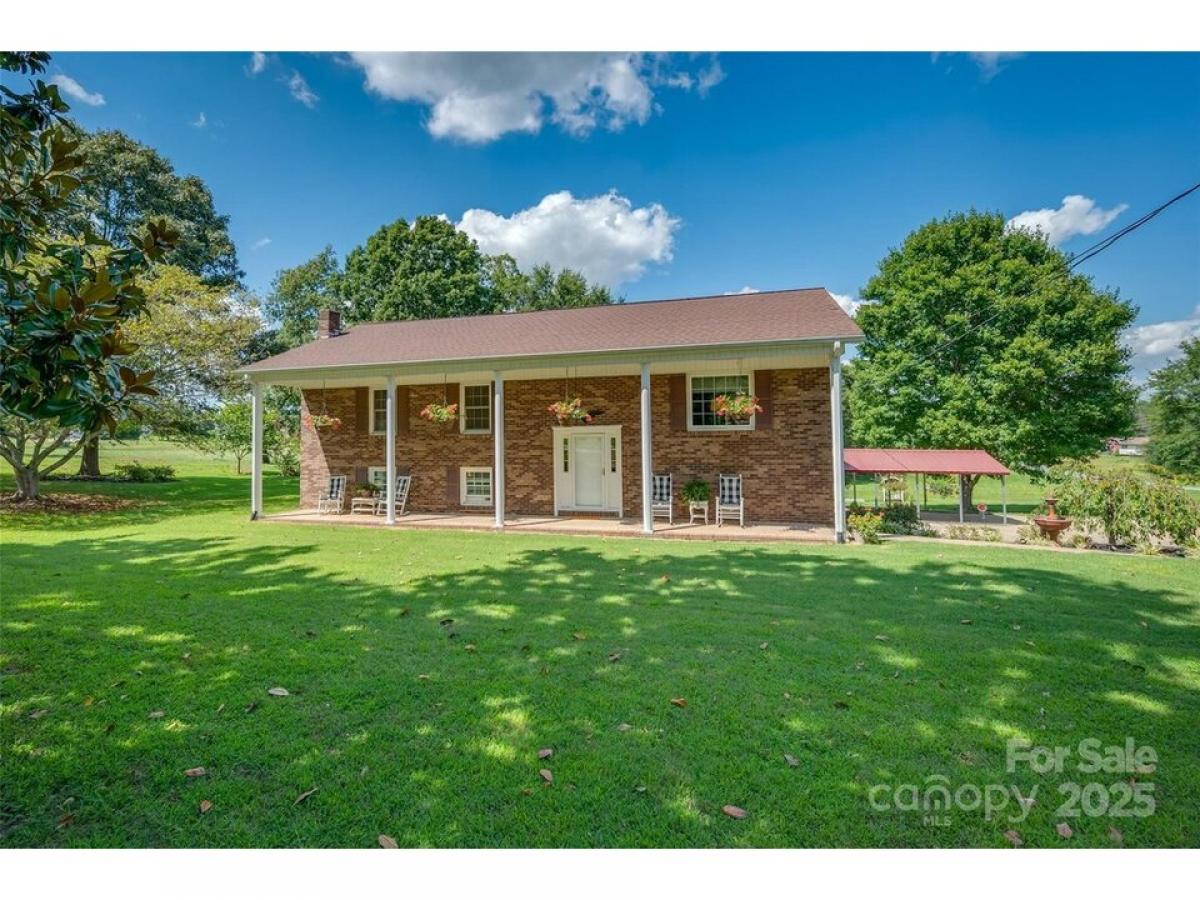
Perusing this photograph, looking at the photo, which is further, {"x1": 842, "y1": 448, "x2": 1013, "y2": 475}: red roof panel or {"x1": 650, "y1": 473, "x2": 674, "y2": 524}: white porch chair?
{"x1": 842, "y1": 448, "x2": 1013, "y2": 475}: red roof panel

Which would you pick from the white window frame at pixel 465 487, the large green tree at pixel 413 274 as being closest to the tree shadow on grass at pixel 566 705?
the white window frame at pixel 465 487

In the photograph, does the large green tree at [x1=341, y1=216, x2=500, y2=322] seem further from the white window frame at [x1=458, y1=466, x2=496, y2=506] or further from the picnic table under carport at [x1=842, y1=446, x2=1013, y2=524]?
the picnic table under carport at [x1=842, y1=446, x2=1013, y2=524]

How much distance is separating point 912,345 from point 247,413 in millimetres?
24497

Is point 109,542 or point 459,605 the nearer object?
point 459,605

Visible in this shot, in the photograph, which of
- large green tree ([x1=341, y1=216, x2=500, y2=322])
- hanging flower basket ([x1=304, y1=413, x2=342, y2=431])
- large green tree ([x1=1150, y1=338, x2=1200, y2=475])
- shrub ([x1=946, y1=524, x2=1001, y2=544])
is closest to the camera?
shrub ([x1=946, y1=524, x2=1001, y2=544])

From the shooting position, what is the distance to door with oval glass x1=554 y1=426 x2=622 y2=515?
13.1 metres

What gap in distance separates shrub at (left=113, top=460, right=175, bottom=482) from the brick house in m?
11.9

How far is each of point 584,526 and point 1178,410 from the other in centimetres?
3296

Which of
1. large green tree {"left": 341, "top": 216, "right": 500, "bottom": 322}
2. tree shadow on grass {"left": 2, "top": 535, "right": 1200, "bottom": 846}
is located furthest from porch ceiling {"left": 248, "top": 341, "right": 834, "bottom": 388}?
large green tree {"left": 341, "top": 216, "right": 500, "bottom": 322}

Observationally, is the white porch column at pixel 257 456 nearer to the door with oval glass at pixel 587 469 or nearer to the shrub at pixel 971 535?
the door with oval glass at pixel 587 469

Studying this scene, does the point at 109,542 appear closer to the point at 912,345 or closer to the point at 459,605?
the point at 459,605

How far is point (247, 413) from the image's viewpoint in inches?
795

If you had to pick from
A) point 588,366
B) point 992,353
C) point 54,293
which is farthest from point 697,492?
point 992,353

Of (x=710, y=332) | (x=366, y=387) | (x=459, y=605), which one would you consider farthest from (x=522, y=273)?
(x=459, y=605)
